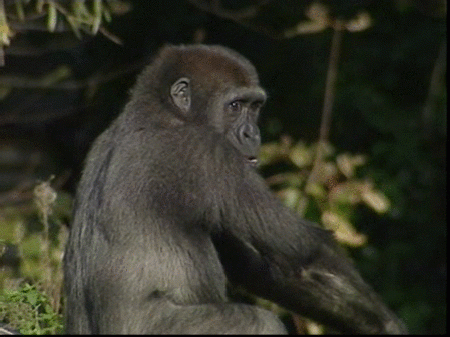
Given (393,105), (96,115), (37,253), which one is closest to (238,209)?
(37,253)

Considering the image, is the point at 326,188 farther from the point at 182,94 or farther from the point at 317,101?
the point at 182,94

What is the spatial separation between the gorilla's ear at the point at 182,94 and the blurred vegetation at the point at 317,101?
3257mm

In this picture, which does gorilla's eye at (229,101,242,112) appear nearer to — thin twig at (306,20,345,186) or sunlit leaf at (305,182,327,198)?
thin twig at (306,20,345,186)

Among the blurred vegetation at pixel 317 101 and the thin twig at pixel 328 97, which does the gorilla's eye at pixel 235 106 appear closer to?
the thin twig at pixel 328 97

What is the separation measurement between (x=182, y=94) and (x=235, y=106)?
0.33 metres

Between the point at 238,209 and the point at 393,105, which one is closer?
the point at 238,209

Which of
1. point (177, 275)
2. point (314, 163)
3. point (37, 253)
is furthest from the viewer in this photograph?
point (314, 163)

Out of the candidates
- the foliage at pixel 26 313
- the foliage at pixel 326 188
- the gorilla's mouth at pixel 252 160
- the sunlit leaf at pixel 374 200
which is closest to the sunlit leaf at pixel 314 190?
the foliage at pixel 326 188

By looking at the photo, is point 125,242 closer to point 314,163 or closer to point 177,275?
point 177,275

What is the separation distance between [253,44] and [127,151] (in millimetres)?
4678

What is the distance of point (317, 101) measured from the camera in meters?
10.8

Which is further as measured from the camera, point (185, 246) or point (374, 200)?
point (374, 200)

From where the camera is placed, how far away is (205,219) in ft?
19.6

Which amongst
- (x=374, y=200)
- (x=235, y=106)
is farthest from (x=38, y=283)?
(x=374, y=200)
